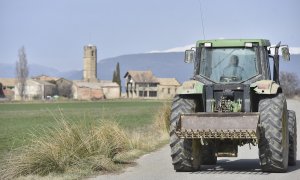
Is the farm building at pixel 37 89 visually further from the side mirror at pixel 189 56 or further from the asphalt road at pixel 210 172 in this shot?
the side mirror at pixel 189 56

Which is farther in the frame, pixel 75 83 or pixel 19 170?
pixel 75 83

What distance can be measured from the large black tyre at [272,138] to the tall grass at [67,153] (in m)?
3.16

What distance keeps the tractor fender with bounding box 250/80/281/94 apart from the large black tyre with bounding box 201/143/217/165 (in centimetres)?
170

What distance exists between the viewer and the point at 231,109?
13578mm

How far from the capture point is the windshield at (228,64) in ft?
46.4

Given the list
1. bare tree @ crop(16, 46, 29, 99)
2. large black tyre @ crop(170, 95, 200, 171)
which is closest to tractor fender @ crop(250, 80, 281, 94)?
large black tyre @ crop(170, 95, 200, 171)

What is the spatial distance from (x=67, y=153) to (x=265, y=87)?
162 inches

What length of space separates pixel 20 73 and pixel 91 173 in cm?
15226

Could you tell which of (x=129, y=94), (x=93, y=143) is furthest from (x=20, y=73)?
(x=93, y=143)

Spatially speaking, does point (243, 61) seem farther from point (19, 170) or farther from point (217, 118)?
point (19, 170)

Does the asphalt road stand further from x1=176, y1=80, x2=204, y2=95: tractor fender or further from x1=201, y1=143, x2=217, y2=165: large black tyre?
x1=176, y1=80, x2=204, y2=95: tractor fender

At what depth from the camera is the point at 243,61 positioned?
14242mm

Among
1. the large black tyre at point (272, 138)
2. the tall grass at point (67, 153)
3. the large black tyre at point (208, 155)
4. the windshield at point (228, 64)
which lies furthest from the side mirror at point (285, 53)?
the tall grass at point (67, 153)

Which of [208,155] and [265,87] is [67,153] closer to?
[208,155]
